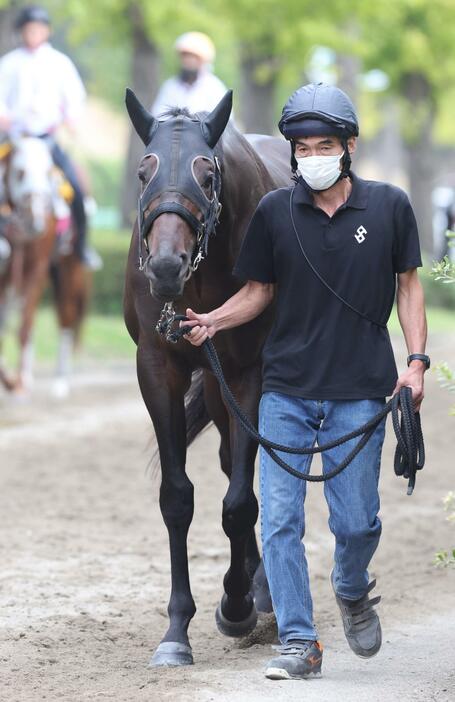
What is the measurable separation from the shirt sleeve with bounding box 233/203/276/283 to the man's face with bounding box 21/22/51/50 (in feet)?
28.4

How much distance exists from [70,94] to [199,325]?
8593 millimetres

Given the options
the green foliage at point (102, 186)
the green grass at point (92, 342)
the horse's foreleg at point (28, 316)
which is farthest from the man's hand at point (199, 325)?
the green foliage at point (102, 186)

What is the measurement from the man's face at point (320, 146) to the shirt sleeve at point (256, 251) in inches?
11.1

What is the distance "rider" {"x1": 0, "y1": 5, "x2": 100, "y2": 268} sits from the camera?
1302cm

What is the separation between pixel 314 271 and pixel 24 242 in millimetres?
8522

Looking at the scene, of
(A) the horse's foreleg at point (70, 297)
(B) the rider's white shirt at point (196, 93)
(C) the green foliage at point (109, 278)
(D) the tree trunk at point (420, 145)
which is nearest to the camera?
(B) the rider's white shirt at point (196, 93)

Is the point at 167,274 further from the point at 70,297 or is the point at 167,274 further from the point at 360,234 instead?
the point at 70,297

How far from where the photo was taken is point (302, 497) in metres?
5.00

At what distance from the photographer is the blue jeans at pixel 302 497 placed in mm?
4922

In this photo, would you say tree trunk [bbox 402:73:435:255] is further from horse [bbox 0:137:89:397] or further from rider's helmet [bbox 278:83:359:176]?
rider's helmet [bbox 278:83:359:176]

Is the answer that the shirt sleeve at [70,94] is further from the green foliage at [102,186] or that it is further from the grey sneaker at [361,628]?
the green foliage at [102,186]

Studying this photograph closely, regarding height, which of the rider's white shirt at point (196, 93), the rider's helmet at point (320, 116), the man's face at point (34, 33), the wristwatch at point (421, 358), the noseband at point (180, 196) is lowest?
the wristwatch at point (421, 358)

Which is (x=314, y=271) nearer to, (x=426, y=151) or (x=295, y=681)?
(x=295, y=681)

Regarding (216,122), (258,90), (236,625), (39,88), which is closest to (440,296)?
(258,90)
